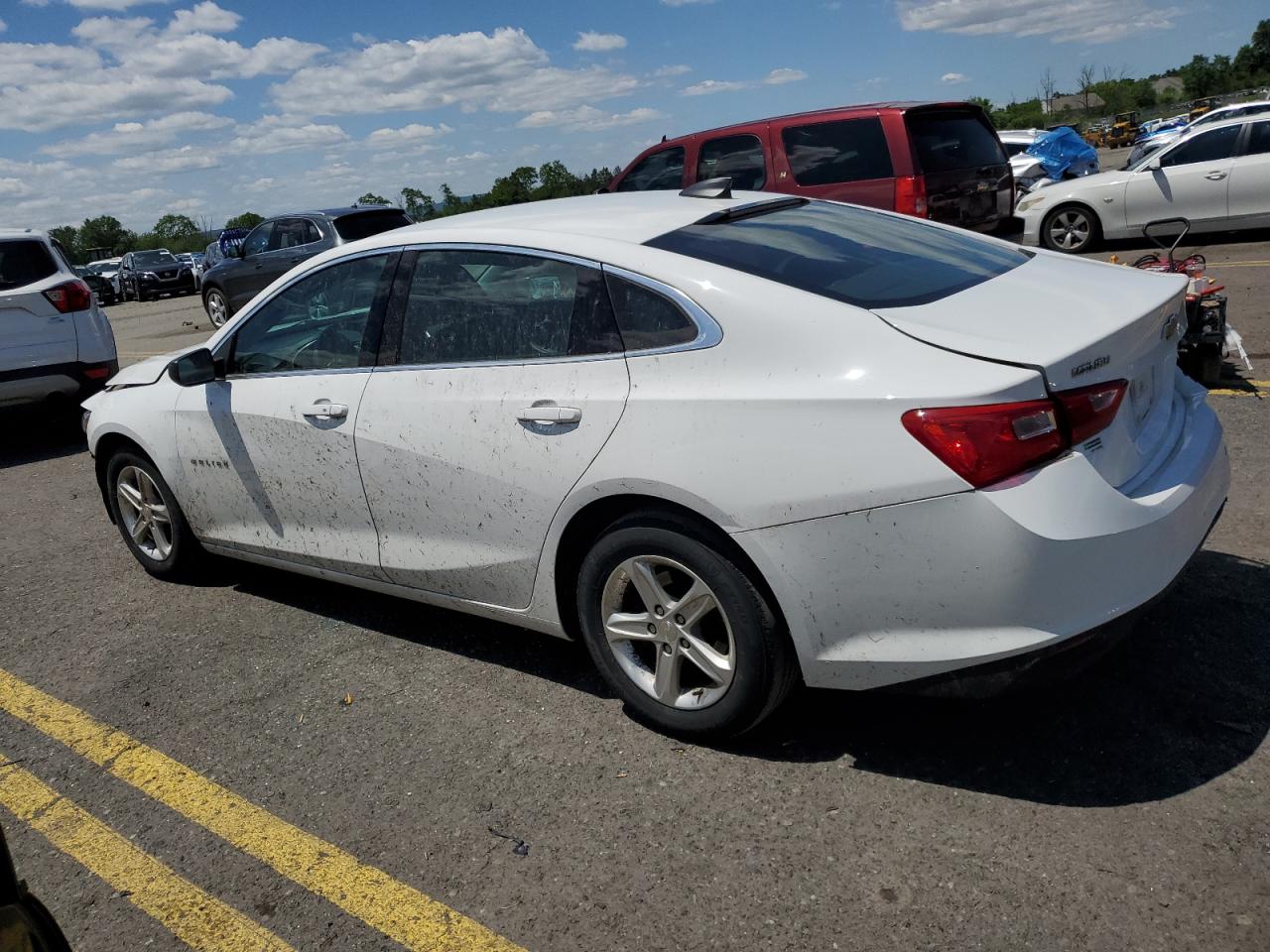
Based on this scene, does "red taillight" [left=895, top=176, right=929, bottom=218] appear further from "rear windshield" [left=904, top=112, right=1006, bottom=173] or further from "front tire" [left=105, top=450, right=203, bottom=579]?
"front tire" [left=105, top=450, right=203, bottom=579]

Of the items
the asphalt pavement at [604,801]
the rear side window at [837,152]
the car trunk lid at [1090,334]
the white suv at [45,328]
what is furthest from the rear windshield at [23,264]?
the car trunk lid at [1090,334]

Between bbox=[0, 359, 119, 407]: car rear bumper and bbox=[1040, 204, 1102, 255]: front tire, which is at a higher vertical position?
bbox=[0, 359, 119, 407]: car rear bumper

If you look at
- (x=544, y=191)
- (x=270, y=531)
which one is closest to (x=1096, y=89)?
(x=544, y=191)

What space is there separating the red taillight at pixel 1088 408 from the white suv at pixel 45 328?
8300 mm

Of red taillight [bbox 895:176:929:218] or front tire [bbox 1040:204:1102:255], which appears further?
front tire [bbox 1040:204:1102:255]

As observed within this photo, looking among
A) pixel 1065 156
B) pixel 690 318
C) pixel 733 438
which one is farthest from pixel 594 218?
pixel 1065 156

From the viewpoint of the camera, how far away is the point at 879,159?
9672mm

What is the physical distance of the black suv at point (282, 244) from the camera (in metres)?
14.1

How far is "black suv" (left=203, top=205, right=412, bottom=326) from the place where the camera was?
14094mm

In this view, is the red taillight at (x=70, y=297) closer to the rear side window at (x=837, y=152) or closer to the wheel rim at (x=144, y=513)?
the wheel rim at (x=144, y=513)

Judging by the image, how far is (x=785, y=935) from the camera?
2.47m

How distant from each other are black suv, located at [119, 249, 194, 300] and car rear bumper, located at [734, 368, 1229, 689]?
31612mm

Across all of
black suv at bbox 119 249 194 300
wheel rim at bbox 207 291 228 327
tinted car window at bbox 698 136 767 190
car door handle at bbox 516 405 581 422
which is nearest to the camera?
car door handle at bbox 516 405 581 422

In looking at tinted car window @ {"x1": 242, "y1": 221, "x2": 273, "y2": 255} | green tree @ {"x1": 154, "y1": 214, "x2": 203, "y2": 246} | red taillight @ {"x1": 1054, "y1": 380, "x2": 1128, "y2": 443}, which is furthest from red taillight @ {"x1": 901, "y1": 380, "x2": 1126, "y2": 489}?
green tree @ {"x1": 154, "y1": 214, "x2": 203, "y2": 246}
